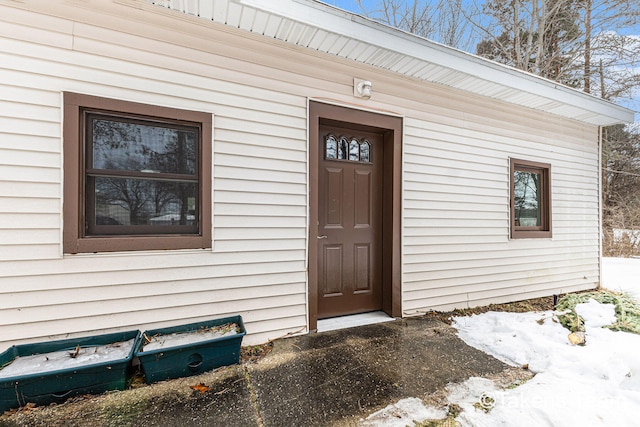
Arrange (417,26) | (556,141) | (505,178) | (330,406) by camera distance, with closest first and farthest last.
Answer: (330,406)
(505,178)
(556,141)
(417,26)

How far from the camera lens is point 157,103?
2.26m

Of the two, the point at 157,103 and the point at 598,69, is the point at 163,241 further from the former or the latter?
the point at 598,69

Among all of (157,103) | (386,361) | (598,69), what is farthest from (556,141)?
(598,69)

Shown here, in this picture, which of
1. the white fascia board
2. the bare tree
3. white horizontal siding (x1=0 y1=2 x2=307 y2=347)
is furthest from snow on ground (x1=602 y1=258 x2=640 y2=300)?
the bare tree

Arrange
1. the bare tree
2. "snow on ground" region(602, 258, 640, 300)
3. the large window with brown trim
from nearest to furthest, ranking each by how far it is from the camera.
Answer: the large window with brown trim → "snow on ground" region(602, 258, 640, 300) → the bare tree

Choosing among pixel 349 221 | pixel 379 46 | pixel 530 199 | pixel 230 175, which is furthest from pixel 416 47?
pixel 530 199

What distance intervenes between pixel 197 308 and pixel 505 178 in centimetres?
422

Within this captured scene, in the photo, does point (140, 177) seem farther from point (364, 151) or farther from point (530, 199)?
point (530, 199)

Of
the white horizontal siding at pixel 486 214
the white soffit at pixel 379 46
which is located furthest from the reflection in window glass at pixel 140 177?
the white horizontal siding at pixel 486 214

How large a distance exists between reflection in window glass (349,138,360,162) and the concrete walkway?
1938 mm

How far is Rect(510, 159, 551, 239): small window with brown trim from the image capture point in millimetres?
4137

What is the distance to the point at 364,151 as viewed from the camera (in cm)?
333

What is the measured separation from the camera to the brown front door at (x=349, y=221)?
10.2ft

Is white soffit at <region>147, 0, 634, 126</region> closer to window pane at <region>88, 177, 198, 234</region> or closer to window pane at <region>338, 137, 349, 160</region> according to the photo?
window pane at <region>338, 137, 349, 160</region>
